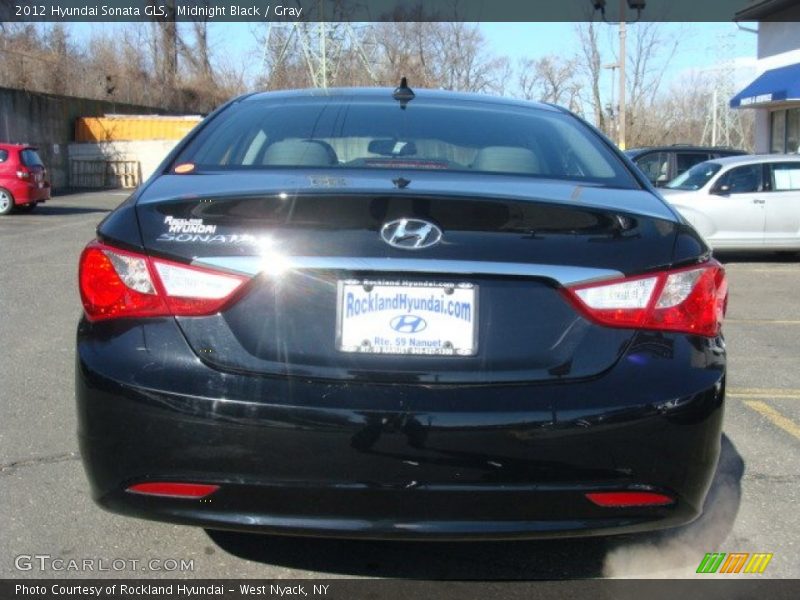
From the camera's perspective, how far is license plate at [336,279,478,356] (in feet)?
7.54

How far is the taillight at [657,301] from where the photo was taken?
7.68 feet

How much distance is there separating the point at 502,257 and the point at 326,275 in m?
0.47

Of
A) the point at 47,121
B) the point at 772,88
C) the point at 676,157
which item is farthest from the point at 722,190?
the point at 47,121

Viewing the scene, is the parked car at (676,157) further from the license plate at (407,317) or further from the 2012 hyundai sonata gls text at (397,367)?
the license plate at (407,317)

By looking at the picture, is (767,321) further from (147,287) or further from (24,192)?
(24,192)

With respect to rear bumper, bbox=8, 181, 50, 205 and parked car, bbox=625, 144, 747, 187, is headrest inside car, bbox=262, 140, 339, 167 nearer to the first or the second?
parked car, bbox=625, 144, 747, 187

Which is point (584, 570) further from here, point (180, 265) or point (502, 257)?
point (180, 265)

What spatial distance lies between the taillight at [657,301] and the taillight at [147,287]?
37.4 inches

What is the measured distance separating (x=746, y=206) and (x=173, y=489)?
36.6ft

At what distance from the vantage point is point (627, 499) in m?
2.36

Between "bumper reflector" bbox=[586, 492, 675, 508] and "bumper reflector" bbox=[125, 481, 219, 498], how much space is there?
1.03 m

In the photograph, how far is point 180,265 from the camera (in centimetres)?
234

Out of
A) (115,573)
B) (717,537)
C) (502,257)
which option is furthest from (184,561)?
(717,537)

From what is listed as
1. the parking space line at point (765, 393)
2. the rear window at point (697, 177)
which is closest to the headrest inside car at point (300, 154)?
the parking space line at point (765, 393)
